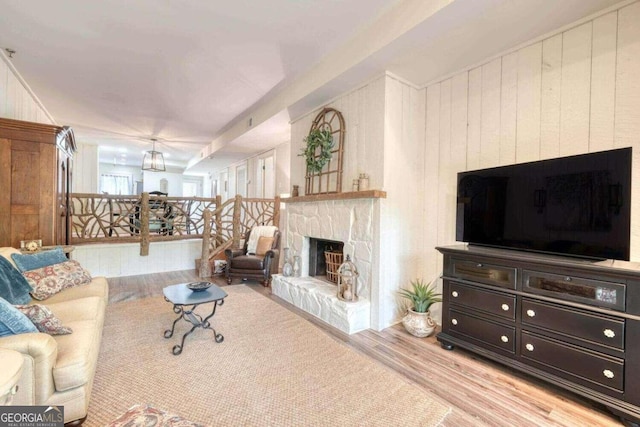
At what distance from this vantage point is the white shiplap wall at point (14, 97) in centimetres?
332

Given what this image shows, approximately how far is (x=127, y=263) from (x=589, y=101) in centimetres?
683

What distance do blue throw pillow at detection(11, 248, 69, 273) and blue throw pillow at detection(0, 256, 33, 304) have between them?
284mm

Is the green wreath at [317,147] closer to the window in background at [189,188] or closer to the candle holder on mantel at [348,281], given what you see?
the candle holder on mantel at [348,281]

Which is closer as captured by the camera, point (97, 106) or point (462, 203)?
point (462, 203)

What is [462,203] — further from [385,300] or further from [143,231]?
[143,231]

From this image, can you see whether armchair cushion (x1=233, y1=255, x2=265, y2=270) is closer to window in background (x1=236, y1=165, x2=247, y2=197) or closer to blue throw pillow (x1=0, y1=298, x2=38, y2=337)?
blue throw pillow (x1=0, y1=298, x2=38, y2=337)

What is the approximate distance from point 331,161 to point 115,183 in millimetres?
11255

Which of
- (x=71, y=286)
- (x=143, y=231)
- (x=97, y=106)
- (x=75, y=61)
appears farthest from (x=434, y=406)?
(x=97, y=106)

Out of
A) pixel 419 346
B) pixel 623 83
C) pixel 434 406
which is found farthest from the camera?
pixel 419 346

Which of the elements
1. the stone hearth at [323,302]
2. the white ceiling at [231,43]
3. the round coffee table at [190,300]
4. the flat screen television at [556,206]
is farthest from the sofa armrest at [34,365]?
the flat screen television at [556,206]

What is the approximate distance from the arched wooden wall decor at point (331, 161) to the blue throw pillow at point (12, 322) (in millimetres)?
2837

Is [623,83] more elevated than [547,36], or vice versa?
[547,36]

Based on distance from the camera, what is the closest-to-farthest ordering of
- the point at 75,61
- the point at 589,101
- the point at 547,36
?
1. the point at 589,101
2. the point at 547,36
3. the point at 75,61

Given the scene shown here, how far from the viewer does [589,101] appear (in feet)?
7.30
